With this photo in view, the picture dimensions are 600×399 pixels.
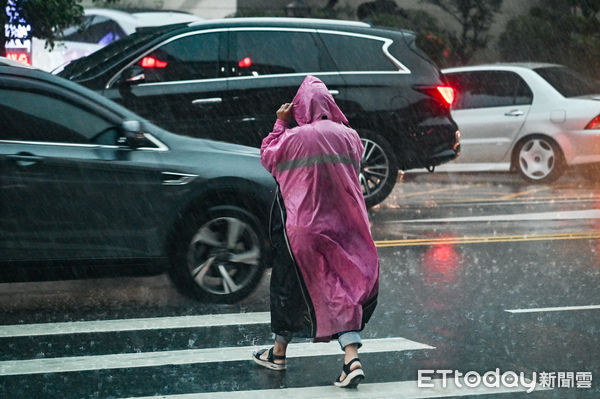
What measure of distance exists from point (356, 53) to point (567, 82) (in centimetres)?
519

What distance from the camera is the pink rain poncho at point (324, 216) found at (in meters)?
5.76

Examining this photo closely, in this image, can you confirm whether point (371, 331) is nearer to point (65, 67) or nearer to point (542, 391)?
point (542, 391)

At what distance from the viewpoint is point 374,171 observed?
12.2m

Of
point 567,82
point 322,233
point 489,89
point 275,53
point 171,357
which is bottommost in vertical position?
point 171,357

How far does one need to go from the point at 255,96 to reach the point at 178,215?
422cm

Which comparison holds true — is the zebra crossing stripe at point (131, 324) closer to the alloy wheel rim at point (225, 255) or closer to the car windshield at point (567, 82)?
the alloy wheel rim at point (225, 255)

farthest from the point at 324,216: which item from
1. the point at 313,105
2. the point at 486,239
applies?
the point at 486,239

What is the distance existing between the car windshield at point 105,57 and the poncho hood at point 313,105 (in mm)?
5902

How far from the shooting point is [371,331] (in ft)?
23.1

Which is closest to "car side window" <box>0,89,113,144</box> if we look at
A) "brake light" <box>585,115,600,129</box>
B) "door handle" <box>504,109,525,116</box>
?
"door handle" <box>504,109,525,116</box>

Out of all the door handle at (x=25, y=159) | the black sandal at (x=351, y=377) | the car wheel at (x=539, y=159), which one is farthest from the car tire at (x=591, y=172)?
the black sandal at (x=351, y=377)

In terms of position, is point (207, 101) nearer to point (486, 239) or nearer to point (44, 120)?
point (486, 239)

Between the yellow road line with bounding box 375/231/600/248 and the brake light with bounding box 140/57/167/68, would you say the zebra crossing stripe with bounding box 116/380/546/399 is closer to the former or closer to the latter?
the yellow road line with bounding box 375/231/600/248

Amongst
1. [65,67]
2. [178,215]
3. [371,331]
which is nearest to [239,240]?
[178,215]
